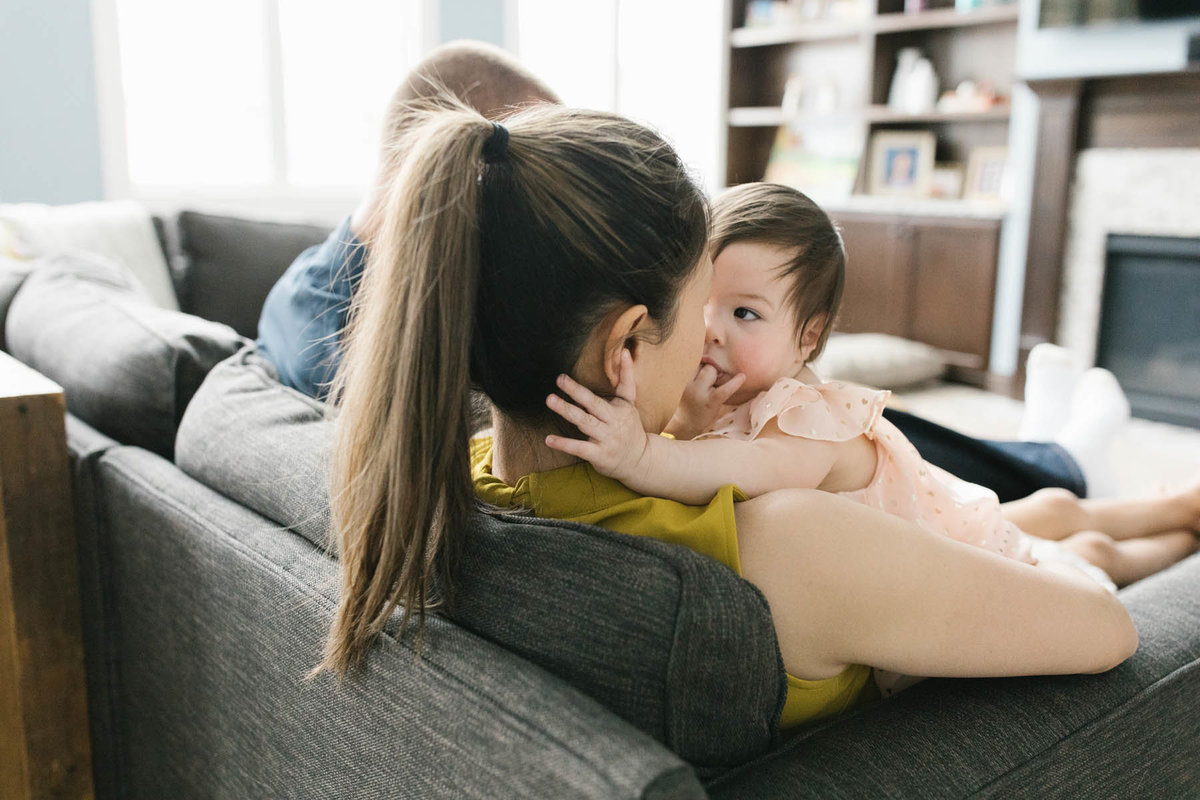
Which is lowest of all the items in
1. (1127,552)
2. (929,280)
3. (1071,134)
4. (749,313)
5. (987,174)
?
(1127,552)

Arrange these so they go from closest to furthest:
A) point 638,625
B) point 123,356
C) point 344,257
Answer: point 638,625, point 123,356, point 344,257

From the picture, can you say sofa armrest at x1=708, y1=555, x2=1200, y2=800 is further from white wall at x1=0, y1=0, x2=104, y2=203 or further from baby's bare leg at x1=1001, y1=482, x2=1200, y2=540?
white wall at x1=0, y1=0, x2=104, y2=203

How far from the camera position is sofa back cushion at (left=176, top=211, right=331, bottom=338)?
267 centimetres

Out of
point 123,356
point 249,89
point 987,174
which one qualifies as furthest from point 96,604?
point 987,174

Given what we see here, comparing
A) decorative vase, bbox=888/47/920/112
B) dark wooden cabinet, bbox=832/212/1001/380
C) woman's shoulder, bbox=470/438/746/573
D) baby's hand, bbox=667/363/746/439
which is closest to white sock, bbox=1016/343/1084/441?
baby's hand, bbox=667/363/746/439

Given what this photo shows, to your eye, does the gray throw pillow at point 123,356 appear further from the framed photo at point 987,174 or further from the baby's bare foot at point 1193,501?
the framed photo at point 987,174

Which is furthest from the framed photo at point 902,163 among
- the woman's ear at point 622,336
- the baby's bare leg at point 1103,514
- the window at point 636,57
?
the woman's ear at point 622,336

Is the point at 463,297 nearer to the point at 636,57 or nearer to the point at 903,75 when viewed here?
the point at 903,75

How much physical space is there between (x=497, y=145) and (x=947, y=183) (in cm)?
478

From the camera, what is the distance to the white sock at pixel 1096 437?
2.03m

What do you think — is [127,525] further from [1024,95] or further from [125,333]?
[1024,95]

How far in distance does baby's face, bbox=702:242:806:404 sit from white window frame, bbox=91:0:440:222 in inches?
124

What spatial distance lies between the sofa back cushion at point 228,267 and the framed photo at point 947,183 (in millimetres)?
3581

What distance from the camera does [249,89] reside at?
5.09m
